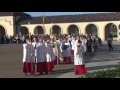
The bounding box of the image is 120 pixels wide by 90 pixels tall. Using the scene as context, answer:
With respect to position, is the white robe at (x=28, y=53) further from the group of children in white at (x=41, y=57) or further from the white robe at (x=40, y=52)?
the white robe at (x=40, y=52)

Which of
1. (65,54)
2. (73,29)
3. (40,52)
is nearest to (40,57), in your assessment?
(40,52)

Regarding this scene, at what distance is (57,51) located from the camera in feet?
63.6

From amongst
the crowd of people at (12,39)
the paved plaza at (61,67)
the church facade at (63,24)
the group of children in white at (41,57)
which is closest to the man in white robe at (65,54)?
the paved plaza at (61,67)

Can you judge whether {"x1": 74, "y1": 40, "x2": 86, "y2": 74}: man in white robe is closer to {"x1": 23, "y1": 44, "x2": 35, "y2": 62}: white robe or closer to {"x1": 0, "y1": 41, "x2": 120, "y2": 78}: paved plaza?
{"x1": 0, "y1": 41, "x2": 120, "y2": 78}: paved plaza

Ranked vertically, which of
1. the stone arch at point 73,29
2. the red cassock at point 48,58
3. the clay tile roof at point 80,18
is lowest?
the red cassock at point 48,58

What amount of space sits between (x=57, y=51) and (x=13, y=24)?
38542 mm

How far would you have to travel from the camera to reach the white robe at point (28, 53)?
1432 centimetres

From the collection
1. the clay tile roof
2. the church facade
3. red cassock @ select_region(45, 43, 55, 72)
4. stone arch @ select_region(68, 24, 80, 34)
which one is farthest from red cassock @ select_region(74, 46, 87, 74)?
stone arch @ select_region(68, 24, 80, 34)

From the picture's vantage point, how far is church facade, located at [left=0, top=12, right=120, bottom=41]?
57.4m

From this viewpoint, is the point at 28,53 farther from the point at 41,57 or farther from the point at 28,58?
the point at 41,57

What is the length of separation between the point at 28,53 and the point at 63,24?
4894 cm

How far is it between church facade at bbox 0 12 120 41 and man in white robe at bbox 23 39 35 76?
40031 mm

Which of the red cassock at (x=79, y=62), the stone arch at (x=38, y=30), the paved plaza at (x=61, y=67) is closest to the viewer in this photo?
the paved plaza at (x=61, y=67)

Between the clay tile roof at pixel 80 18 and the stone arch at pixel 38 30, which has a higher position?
the clay tile roof at pixel 80 18
